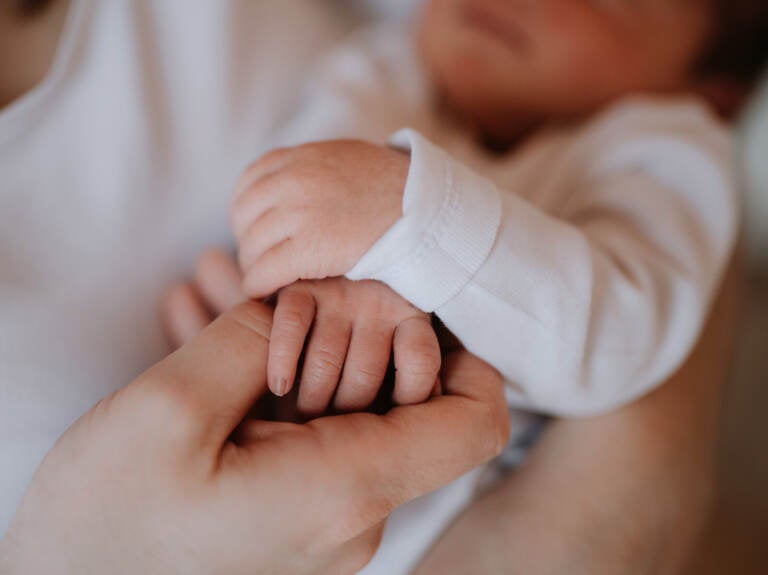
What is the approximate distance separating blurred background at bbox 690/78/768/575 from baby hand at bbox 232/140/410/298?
75 cm

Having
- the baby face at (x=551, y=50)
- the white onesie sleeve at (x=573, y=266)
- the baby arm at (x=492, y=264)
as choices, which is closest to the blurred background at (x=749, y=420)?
the baby face at (x=551, y=50)

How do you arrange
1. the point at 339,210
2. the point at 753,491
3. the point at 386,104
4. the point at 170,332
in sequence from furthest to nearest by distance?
the point at 753,491, the point at 386,104, the point at 170,332, the point at 339,210

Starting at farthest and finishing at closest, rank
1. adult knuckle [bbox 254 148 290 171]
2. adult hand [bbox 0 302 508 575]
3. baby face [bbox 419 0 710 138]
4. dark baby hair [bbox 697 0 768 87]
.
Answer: dark baby hair [bbox 697 0 768 87], baby face [bbox 419 0 710 138], adult knuckle [bbox 254 148 290 171], adult hand [bbox 0 302 508 575]

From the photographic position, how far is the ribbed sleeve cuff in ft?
1.40

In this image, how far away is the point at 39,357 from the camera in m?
0.47

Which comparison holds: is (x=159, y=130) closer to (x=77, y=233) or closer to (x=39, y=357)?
(x=77, y=233)

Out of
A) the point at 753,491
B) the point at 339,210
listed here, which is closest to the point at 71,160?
the point at 339,210

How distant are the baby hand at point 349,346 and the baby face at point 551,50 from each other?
1.65 feet

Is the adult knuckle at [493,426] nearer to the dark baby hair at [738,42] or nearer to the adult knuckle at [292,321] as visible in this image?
the adult knuckle at [292,321]

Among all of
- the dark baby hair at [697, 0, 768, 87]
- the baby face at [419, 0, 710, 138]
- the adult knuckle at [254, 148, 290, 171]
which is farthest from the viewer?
the dark baby hair at [697, 0, 768, 87]

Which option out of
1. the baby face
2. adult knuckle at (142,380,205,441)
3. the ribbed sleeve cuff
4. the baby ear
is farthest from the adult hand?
the baby ear

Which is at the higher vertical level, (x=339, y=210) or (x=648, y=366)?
(x=339, y=210)

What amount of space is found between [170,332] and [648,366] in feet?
1.40

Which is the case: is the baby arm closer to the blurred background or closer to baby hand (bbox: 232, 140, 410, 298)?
baby hand (bbox: 232, 140, 410, 298)
